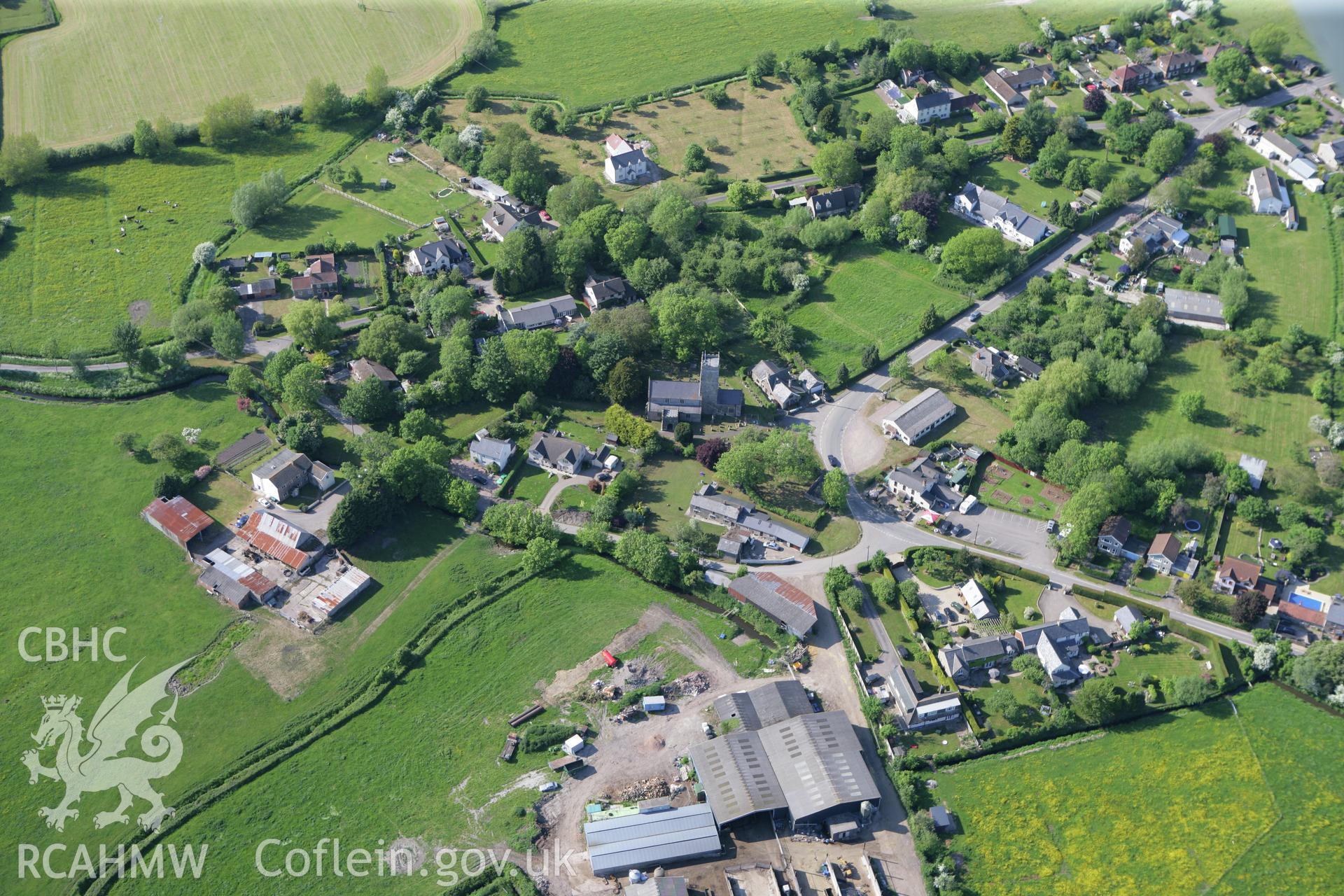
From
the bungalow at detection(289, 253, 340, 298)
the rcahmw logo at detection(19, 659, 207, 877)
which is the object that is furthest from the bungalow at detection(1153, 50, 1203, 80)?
the rcahmw logo at detection(19, 659, 207, 877)

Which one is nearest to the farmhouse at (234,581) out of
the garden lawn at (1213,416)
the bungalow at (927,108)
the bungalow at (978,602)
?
the bungalow at (978,602)

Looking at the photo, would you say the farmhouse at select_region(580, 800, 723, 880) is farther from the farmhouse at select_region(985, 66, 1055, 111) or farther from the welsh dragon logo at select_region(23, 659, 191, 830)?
the farmhouse at select_region(985, 66, 1055, 111)

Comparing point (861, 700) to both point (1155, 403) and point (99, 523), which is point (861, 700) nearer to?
point (1155, 403)

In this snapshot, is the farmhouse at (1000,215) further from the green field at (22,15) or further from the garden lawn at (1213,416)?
the green field at (22,15)

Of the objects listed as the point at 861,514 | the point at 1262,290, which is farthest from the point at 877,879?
the point at 1262,290

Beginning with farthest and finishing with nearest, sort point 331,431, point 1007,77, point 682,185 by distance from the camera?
1. point 1007,77
2. point 682,185
3. point 331,431

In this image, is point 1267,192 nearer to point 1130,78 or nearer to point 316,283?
point 1130,78
